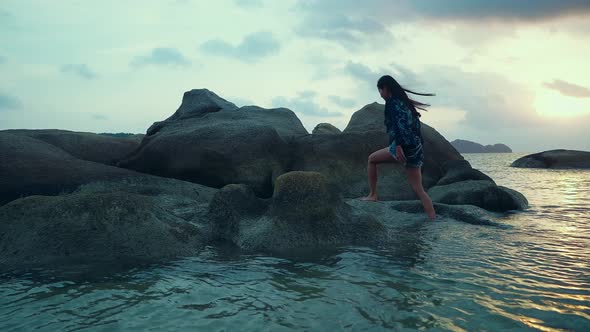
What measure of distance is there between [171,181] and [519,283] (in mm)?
6416

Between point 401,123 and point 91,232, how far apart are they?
4.97 meters

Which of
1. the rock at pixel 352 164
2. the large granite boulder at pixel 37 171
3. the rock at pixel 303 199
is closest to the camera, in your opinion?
the rock at pixel 303 199

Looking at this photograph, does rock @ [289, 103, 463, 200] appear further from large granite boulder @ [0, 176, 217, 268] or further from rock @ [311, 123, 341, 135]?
large granite boulder @ [0, 176, 217, 268]

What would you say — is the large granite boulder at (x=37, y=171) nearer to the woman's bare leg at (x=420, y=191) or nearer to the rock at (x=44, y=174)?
the rock at (x=44, y=174)

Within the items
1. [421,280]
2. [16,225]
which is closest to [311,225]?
[421,280]

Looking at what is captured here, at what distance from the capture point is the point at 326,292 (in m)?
3.92

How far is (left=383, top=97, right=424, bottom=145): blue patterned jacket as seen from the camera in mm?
7512

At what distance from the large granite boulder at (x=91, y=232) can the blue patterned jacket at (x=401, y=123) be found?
3.55m

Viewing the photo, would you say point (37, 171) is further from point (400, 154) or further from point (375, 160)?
point (400, 154)

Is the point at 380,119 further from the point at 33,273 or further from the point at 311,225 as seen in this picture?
the point at 33,273

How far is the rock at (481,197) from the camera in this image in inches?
368

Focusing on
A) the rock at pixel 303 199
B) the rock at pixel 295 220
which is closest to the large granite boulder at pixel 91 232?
the rock at pixel 295 220

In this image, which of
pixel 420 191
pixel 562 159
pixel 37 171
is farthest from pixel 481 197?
pixel 562 159

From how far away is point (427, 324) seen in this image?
3207mm
